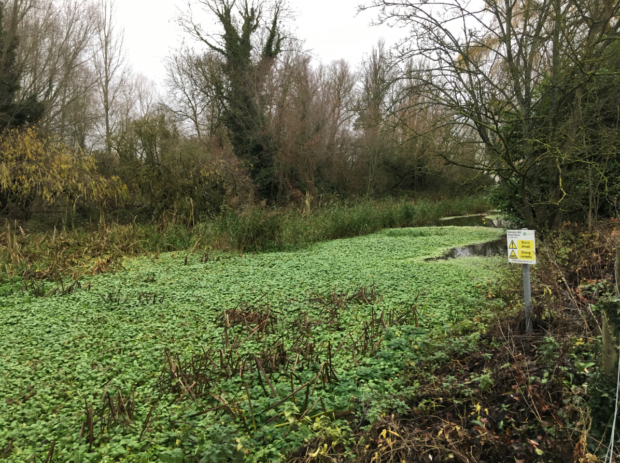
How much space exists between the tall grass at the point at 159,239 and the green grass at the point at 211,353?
814 millimetres

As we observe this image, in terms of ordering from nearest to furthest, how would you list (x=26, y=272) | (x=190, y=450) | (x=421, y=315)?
(x=190, y=450), (x=421, y=315), (x=26, y=272)

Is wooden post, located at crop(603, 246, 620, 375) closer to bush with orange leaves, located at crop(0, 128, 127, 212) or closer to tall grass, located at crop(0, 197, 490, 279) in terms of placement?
tall grass, located at crop(0, 197, 490, 279)

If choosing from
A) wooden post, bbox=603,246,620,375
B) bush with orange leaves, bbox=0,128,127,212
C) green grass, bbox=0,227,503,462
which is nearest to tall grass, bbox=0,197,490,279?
green grass, bbox=0,227,503,462

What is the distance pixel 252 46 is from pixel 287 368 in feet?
50.1

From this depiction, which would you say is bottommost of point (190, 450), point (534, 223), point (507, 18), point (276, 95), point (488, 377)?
point (190, 450)

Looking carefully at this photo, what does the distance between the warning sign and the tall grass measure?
505cm

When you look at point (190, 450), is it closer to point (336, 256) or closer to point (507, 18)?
point (336, 256)

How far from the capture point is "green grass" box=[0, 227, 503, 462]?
1.97m

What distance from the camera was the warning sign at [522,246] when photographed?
2632 mm

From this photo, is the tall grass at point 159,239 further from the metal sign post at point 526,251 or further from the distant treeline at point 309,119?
the metal sign post at point 526,251

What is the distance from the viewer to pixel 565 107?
5664 millimetres

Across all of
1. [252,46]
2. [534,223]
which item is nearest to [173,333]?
[534,223]

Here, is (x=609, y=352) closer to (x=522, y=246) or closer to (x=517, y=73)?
(x=522, y=246)

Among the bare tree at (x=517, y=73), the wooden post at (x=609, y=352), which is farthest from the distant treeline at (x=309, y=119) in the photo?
the wooden post at (x=609, y=352)
